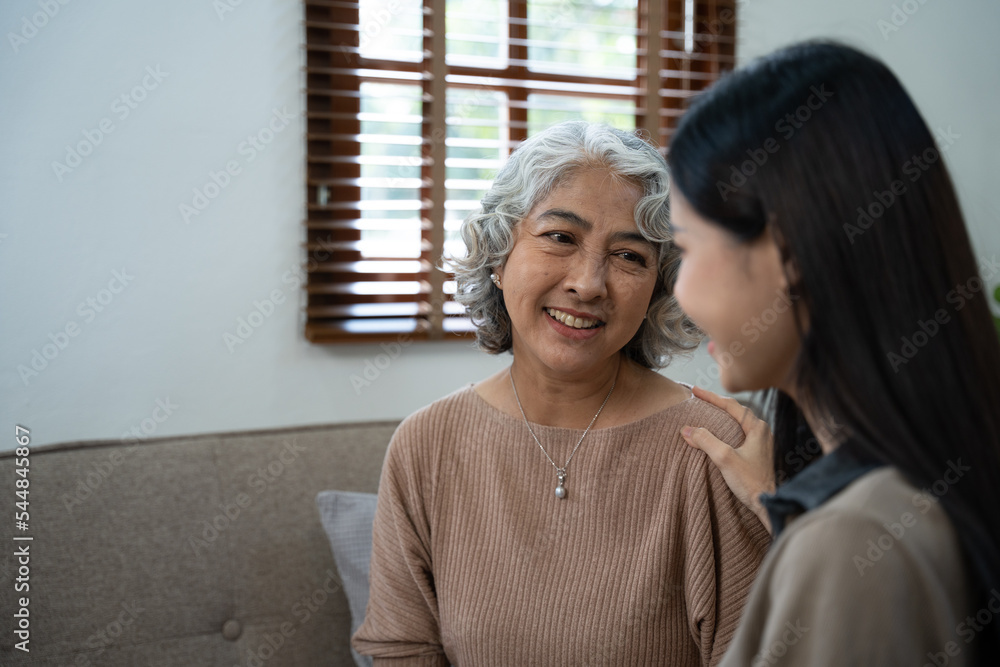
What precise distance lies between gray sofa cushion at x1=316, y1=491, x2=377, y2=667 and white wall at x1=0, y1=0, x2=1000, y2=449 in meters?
0.76

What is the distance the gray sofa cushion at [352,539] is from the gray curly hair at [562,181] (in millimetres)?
573

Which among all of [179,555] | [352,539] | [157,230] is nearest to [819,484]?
[352,539]

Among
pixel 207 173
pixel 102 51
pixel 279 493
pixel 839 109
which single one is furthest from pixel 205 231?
pixel 839 109

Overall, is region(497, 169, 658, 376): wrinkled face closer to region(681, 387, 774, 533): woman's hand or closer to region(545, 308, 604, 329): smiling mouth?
region(545, 308, 604, 329): smiling mouth

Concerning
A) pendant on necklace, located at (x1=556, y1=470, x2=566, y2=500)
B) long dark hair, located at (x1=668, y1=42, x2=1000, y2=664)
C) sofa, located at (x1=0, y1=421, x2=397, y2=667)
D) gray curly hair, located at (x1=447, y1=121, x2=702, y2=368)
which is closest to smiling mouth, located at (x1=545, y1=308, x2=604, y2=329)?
gray curly hair, located at (x1=447, y1=121, x2=702, y2=368)

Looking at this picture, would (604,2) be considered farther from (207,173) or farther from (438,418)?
(438,418)

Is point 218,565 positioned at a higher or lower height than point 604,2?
lower

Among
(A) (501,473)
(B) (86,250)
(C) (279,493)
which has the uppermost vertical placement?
(B) (86,250)

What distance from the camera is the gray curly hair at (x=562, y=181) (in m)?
1.40

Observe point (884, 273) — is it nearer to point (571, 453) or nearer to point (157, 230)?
point (571, 453)

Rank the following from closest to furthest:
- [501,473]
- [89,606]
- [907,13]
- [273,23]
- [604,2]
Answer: [501,473] → [89,606] → [273,23] → [604,2] → [907,13]

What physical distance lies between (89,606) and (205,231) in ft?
3.73

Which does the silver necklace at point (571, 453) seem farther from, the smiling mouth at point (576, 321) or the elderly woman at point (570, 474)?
the smiling mouth at point (576, 321)

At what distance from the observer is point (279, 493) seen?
187 cm
